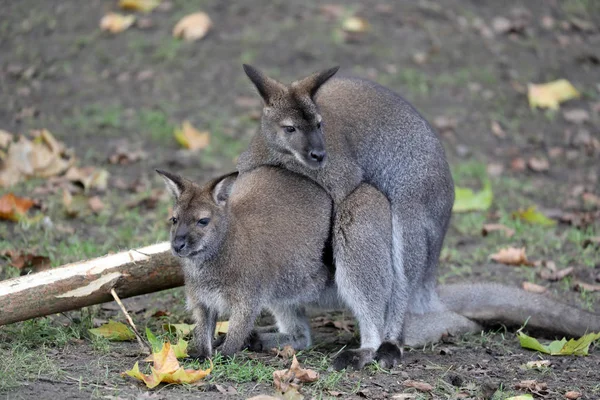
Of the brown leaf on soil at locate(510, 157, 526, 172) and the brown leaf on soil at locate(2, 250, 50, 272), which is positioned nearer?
the brown leaf on soil at locate(2, 250, 50, 272)

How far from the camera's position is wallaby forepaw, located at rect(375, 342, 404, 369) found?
17.4 ft

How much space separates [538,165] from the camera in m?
9.83

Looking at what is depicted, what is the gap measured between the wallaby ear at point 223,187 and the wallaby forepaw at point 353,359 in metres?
1.16

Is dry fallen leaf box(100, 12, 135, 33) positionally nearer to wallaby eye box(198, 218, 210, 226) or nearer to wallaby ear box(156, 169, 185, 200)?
wallaby ear box(156, 169, 185, 200)

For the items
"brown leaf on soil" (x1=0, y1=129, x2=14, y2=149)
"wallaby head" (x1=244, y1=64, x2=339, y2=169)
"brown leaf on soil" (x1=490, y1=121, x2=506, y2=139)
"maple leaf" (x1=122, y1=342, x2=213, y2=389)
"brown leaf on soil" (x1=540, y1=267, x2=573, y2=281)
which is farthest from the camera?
"brown leaf on soil" (x1=490, y1=121, x2=506, y2=139)

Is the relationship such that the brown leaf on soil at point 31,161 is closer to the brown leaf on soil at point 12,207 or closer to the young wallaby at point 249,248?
the brown leaf on soil at point 12,207

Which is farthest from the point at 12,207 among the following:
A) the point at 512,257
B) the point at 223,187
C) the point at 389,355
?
the point at 512,257

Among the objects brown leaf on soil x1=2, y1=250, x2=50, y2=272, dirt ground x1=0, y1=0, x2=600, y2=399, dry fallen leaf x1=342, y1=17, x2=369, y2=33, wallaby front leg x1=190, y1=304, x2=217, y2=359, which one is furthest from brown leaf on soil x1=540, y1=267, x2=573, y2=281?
dry fallen leaf x1=342, y1=17, x2=369, y2=33

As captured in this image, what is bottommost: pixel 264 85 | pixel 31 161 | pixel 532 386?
pixel 31 161

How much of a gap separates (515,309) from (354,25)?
629 cm

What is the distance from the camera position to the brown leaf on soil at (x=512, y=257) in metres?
7.16

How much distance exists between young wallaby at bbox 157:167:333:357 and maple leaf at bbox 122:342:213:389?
500 mm

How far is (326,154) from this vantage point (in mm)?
5488

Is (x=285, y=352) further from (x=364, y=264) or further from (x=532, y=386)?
(x=532, y=386)
